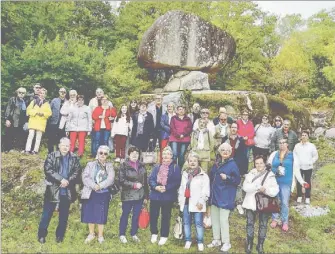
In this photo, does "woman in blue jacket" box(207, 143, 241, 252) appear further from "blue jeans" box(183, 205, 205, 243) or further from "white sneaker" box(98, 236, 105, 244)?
"white sneaker" box(98, 236, 105, 244)

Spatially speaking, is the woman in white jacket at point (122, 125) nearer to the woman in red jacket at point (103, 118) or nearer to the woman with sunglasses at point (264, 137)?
the woman in red jacket at point (103, 118)

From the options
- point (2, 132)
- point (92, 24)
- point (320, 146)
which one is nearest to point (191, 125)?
point (2, 132)

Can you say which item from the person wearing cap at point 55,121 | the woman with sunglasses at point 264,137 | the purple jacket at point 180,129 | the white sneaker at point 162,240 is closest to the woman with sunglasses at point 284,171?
the woman with sunglasses at point 264,137

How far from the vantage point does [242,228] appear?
838cm

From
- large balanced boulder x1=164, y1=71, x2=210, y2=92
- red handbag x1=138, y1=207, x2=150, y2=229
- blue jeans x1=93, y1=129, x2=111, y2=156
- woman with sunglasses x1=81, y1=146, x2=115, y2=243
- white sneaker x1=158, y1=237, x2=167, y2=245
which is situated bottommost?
white sneaker x1=158, y1=237, x2=167, y2=245

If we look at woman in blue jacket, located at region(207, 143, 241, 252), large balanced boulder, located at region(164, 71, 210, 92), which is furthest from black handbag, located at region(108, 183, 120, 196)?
large balanced boulder, located at region(164, 71, 210, 92)

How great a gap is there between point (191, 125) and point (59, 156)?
3.18m

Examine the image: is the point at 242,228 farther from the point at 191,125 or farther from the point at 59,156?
the point at 59,156

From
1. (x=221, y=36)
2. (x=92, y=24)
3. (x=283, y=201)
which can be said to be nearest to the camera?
(x=283, y=201)

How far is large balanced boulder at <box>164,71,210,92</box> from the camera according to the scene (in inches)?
586

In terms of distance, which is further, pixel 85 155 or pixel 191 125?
pixel 85 155

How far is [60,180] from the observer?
22.4 feet

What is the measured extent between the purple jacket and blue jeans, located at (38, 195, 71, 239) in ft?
9.52

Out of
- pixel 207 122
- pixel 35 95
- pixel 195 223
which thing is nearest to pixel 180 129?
pixel 207 122
